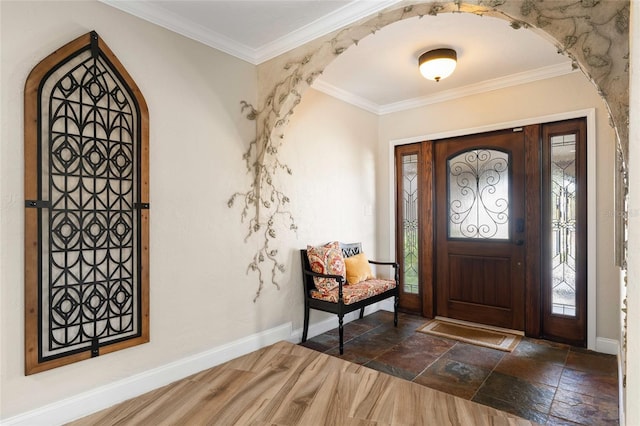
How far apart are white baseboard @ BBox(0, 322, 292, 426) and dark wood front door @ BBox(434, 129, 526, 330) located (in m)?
2.23

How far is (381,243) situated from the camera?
14.9 feet

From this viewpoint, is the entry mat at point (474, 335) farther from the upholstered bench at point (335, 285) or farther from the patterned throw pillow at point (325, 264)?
the patterned throw pillow at point (325, 264)

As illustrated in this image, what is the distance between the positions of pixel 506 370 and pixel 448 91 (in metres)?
2.89

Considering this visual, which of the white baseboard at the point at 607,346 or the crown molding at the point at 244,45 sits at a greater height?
the crown molding at the point at 244,45

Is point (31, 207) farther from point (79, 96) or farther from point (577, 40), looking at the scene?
point (577, 40)

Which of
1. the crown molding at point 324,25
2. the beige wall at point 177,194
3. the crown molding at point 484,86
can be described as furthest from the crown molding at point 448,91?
the crown molding at point 324,25

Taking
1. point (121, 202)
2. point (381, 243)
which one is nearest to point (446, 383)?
point (381, 243)

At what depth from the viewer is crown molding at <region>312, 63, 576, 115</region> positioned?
3342mm

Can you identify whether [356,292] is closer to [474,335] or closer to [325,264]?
[325,264]

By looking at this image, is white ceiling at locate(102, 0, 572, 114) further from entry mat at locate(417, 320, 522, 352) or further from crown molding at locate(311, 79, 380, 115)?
entry mat at locate(417, 320, 522, 352)

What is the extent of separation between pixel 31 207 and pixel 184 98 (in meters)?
1.20

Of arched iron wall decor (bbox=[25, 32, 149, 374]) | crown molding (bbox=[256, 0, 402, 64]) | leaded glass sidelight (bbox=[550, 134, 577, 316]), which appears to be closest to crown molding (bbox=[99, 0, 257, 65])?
crown molding (bbox=[256, 0, 402, 64])

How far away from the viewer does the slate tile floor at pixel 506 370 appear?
2.24 meters

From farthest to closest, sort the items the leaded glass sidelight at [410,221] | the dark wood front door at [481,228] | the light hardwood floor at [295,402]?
the leaded glass sidelight at [410,221] < the dark wood front door at [481,228] < the light hardwood floor at [295,402]
